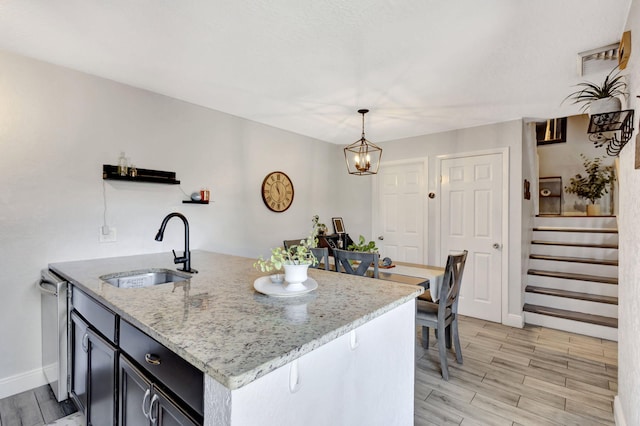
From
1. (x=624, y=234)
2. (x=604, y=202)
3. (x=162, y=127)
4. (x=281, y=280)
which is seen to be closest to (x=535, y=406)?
Answer: (x=624, y=234)

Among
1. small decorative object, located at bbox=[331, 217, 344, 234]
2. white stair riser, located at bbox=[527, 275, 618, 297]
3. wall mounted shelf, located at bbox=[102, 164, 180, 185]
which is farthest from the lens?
small decorative object, located at bbox=[331, 217, 344, 234]

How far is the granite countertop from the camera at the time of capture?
85 centimetres

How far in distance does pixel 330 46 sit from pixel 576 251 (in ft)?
14.0

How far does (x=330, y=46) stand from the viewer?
208 cm

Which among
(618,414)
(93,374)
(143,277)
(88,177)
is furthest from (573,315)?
(88,177)

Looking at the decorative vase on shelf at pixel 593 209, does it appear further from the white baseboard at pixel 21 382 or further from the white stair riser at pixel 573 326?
the white baseboard at pixel 21 382

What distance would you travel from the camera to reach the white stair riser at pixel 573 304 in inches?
135

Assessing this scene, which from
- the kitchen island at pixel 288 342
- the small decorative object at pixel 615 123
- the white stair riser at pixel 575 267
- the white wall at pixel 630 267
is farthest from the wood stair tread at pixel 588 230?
the kitchen island at pixel 288 342

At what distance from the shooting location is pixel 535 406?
2146 millimetres

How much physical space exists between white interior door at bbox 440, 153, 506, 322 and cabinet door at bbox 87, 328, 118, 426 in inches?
150

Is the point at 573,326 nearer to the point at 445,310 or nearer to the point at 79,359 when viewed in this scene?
the point at 445,310

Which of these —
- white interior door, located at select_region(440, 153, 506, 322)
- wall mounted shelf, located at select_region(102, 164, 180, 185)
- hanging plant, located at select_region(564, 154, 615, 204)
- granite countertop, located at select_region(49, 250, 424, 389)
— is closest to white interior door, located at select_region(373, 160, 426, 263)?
white interior door, located at select_region(440, 153, 506, 322)

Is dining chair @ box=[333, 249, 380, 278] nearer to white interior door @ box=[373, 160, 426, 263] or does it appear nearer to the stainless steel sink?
the stainless steel sink

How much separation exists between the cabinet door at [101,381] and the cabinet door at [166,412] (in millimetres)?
400
